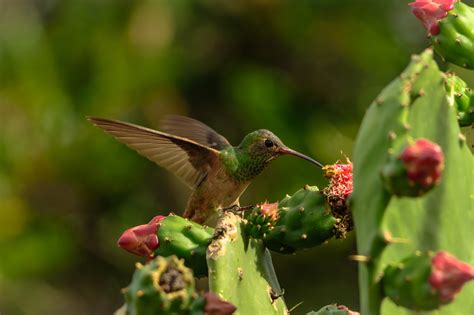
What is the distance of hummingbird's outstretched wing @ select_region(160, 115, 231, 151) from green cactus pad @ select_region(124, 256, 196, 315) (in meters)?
1.97

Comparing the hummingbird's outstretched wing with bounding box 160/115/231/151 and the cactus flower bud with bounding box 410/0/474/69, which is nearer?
the cactus flower bud with bounding box 410/0/474/69

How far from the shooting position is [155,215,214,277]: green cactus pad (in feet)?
8.52

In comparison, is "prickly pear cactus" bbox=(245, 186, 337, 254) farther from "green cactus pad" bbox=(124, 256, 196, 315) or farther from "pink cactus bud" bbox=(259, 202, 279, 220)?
"green cactus pad" bbox=(124, 256, 196, 315)

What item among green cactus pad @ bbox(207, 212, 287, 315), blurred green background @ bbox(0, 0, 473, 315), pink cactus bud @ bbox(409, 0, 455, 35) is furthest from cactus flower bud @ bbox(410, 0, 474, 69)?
blurred green background @ bbox(0, 0, 473, 315)

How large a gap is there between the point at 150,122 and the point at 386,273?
4.74 m

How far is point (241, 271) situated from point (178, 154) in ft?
4.43

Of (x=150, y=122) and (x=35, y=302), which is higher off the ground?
(x=150, y=122)

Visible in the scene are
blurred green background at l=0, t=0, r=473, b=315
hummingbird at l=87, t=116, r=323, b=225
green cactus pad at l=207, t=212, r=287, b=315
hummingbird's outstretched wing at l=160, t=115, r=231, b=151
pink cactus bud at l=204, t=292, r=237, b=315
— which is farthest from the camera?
blurred green background at l=0, t=0, r=473, b=315

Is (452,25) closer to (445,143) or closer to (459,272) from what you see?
(445,143)

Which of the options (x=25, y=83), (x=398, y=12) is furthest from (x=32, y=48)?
(x=398, y=12)

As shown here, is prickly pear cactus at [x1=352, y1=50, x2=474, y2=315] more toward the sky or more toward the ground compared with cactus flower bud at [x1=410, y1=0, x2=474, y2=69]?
more toward the ground

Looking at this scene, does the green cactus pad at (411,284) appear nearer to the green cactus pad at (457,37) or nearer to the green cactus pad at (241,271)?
the green cactus pad at (241,271)

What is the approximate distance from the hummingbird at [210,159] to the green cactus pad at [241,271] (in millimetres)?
881

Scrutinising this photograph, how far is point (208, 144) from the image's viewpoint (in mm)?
3910
